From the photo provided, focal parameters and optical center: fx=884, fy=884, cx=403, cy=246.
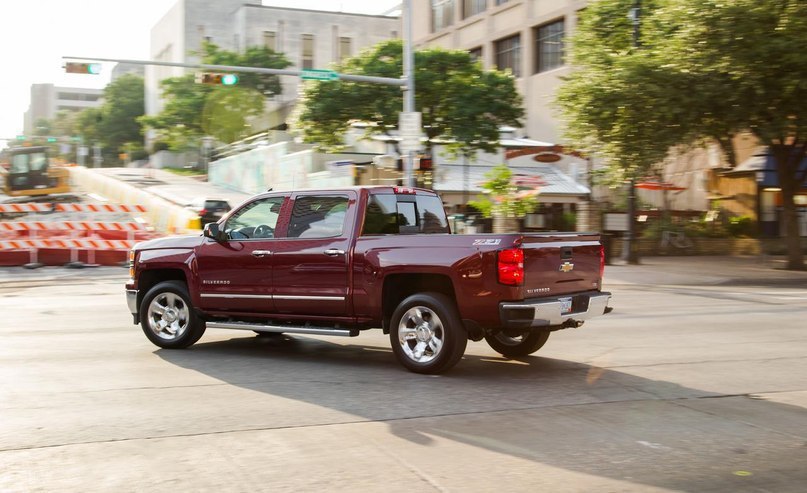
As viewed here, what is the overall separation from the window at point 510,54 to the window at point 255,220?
4221cm

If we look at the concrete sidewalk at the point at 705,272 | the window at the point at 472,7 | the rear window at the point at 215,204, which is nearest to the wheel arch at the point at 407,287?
the concrete sidewalk at the point at 705,272

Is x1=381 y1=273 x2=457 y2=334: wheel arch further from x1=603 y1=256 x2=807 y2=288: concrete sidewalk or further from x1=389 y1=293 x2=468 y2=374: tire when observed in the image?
x1=603 y1=256 x2=807 y2=288: concrete sidewalk

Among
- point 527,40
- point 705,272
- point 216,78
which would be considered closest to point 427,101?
point 216,78

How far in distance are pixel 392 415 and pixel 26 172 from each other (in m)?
45.5

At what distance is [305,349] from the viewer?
10055 millimetres

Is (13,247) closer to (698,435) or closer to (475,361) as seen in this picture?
(475,361)

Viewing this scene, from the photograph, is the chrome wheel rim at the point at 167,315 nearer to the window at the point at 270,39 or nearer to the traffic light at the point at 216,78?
the traffic light at the point at 216,78

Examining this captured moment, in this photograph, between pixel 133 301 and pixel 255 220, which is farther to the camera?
pixel 133 301

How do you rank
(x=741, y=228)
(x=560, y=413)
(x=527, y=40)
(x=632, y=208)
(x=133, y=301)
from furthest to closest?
(x=527, y=40) < (x=741, y=228) < (x=632, y=208) < (x=133, y=301) < (x=560, y=413)

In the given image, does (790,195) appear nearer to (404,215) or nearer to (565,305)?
(404,215)

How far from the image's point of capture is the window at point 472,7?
5419 cm

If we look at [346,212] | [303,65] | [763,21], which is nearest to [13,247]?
[346,212]

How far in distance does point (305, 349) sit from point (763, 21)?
16.9 meters

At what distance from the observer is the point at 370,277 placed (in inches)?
334
